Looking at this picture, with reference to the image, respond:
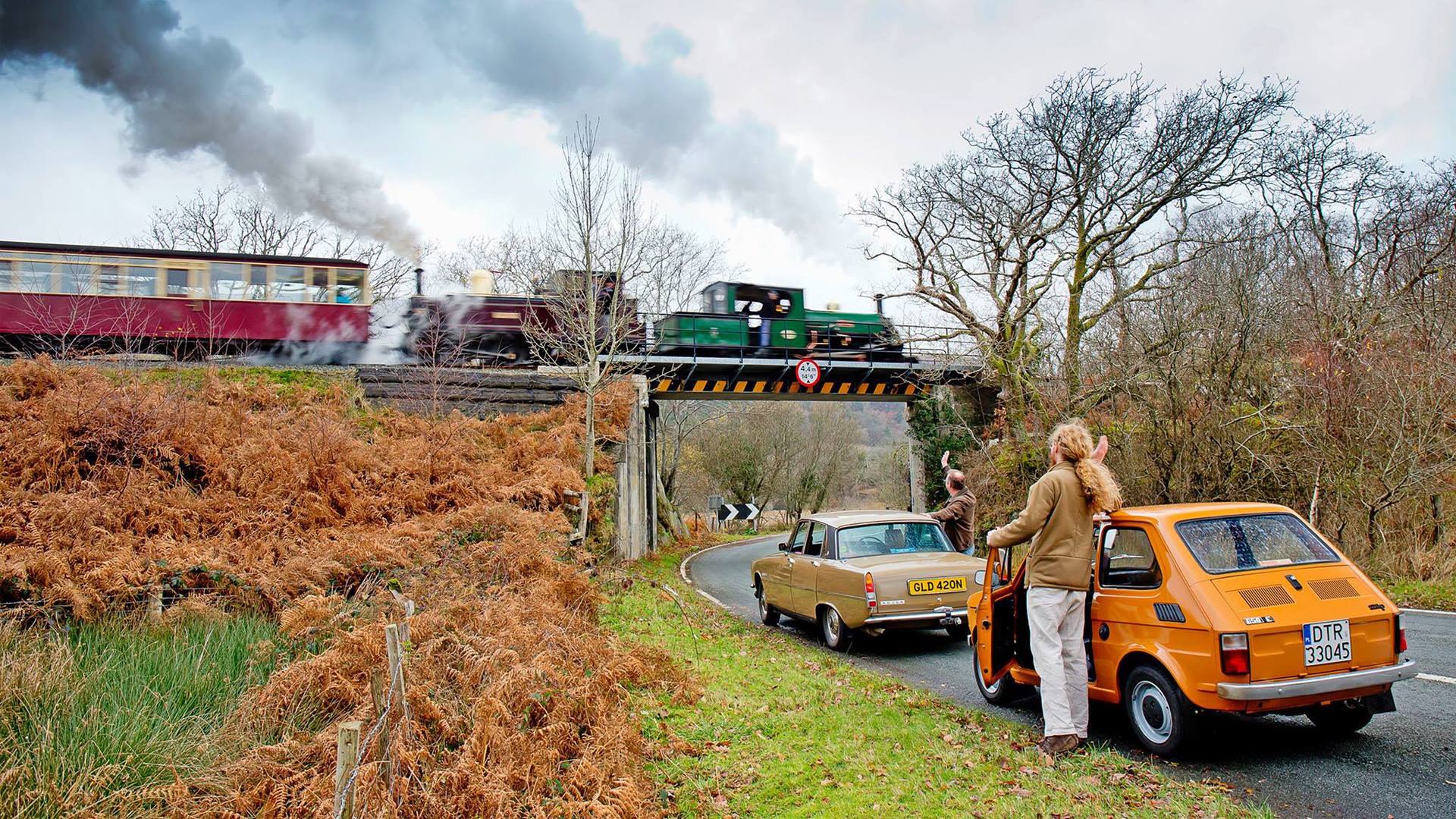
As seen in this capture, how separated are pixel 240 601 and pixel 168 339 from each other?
15073 millimetres

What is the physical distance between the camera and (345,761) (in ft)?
11.3

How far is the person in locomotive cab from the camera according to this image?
17.7 feet

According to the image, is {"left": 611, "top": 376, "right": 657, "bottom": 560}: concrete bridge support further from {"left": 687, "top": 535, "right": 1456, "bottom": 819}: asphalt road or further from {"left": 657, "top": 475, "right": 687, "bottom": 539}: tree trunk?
{"left": 687, "top": 535, "right": 1456, "bottom": 819}: asphalt road

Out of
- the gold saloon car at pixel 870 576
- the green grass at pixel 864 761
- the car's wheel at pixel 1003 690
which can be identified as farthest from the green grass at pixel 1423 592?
the green grass at pixel 864 761

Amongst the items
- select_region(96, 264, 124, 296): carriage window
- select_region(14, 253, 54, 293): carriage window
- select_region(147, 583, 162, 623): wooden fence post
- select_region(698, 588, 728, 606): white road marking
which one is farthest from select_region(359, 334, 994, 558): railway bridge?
select_region(147, 583, 162, 623): wooden fence post

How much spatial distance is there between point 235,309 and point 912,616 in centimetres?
1790

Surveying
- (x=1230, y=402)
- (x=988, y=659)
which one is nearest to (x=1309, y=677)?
(x=988, y=659)

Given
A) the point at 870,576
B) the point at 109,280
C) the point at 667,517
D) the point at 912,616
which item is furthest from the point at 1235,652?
the point at 667,517

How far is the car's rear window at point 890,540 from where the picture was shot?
978 centimetres

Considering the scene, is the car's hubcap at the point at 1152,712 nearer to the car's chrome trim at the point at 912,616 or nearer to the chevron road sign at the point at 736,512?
the car's chrome trim at the point at 912,616

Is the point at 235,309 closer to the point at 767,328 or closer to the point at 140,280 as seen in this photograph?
the point at 140,280

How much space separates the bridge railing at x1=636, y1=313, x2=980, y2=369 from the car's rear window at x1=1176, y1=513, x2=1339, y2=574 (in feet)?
58.0

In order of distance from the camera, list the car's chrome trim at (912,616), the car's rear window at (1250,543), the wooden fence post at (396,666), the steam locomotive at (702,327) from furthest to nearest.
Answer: the steam locomotive at (702,327), the car's chrome trim at (912,616), the car's rear window at (1250,543), the wooden fence post at (396,666)

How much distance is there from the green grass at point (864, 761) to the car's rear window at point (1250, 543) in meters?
1.38
